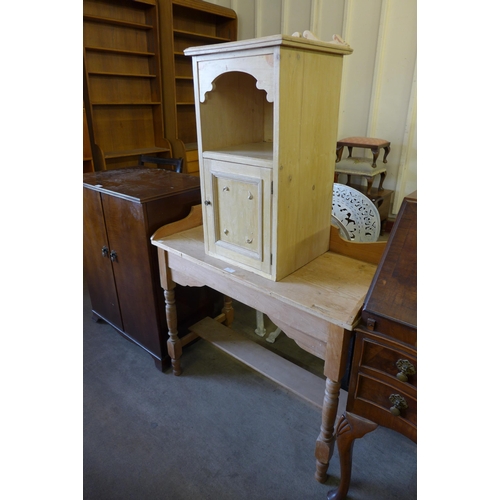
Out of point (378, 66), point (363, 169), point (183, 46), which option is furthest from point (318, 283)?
point (183, 46)

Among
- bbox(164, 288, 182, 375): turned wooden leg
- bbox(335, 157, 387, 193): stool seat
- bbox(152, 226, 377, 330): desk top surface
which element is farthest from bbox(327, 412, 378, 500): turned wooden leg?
bbox(335, 157, 387, 193): stool seat

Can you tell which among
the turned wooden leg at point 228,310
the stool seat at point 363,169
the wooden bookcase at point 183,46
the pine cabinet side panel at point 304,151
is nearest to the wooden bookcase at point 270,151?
the pine cabinet side panel at point 304,151

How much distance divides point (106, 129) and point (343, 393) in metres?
3.42

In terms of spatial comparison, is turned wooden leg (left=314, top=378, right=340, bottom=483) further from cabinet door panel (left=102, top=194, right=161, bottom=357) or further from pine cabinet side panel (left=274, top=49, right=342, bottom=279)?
cabinet door panel (left=102, top=194, right=161, bottom=357)

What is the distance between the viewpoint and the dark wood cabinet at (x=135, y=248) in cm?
159

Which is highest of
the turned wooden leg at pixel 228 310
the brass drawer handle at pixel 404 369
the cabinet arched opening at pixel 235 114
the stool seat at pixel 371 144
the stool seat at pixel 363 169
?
the cabinet arched opening at pixel 235 114

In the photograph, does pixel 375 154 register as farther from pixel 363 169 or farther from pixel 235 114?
pixel 235 114

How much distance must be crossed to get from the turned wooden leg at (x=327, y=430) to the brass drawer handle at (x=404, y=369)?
270 millimetres

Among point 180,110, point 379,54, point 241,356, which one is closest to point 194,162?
point 180,110

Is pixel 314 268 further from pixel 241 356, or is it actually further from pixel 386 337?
pixel 241 356

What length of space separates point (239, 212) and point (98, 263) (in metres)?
1.08

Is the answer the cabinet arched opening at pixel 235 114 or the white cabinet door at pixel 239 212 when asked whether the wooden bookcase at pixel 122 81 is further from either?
the white cabinet door at pixel 239 212

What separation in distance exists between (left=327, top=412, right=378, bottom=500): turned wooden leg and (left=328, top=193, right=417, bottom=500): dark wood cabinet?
0.03 m

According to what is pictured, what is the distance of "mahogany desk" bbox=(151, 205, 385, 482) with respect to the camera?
1.06 m
